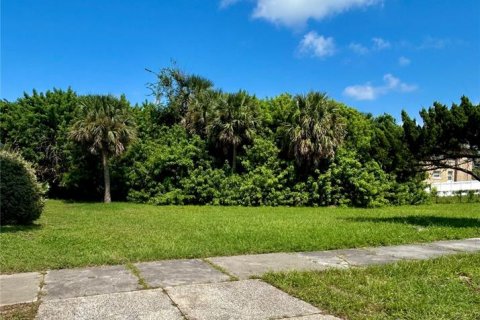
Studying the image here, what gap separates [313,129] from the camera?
75.5 ft

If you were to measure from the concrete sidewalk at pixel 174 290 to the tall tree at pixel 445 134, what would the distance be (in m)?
5.47

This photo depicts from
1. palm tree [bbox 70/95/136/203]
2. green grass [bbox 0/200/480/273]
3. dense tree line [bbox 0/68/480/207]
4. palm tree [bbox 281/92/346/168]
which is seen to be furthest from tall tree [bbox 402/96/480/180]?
palm tree [bbox 70/95/136/203]

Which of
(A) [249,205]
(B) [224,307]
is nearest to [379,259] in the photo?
(B) [224,307]

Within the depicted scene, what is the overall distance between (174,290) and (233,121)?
19.1 metres

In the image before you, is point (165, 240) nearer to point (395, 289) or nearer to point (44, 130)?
point (395, 289)

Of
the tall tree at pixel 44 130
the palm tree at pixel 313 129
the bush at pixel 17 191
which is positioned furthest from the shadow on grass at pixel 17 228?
the tall tree at pixel 44 130

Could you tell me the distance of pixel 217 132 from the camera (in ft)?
79.8

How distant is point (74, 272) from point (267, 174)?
1801 centimetres

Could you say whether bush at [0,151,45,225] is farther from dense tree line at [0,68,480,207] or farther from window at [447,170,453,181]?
window at [447,170,453,181]

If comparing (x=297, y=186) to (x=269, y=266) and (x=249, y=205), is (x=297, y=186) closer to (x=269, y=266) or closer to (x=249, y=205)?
(x=249, y=205)

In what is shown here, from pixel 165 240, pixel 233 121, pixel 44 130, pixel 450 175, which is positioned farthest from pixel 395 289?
pixel 450 175

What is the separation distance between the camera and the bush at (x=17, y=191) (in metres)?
11.0

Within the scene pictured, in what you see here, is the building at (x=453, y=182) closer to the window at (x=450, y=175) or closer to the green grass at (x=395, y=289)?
the window at (x=450, y=175)

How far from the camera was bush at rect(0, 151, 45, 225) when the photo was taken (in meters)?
11.0
